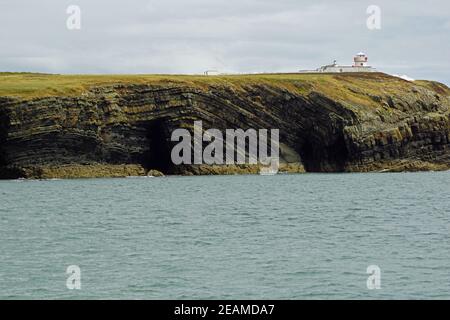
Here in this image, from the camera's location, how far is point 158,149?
432 feet

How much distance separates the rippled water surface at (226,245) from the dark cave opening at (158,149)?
1683 inches

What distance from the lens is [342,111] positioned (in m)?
138

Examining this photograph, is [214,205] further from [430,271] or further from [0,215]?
[430,271]

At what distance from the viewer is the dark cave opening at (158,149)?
129500 mm

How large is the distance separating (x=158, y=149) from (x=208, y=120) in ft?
28.2

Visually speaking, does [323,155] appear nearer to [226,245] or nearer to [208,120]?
[208,120]

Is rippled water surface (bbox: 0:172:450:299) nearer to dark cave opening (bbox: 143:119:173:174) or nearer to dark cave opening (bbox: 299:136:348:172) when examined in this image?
dark cave opening (bbox: 143:119:173:174)

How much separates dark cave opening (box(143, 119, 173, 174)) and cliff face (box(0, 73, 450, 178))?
0.15 meters

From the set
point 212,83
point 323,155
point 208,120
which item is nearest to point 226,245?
point 208,120

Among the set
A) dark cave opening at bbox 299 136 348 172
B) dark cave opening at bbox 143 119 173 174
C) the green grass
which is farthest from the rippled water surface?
dark cave opening at bbox 299 136 348 172

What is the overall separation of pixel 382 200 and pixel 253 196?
Result: 42.1 feet
